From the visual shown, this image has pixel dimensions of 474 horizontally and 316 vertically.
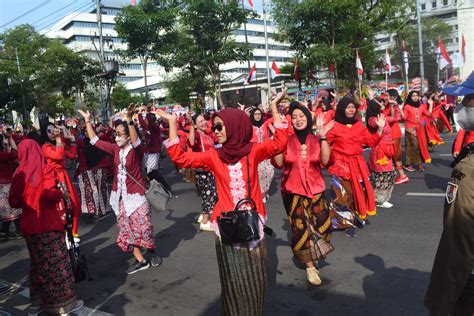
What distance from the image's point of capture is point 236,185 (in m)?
3.32

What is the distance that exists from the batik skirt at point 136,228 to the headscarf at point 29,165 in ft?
4.11

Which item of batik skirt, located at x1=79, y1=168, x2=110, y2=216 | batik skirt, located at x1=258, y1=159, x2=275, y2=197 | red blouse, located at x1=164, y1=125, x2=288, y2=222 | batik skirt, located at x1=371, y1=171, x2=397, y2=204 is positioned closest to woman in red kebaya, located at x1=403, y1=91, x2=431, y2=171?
batik skirt, located at x1=371, y1=171, x2=397, y2=204

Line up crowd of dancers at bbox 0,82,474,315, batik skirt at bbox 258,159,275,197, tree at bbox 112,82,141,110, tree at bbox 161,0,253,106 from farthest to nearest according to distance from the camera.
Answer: tree at bbox 112,82,141,110, tree at bbox 161,0,253,106, batik skirt at bbox 258,159,275,197, crowd of dancers at bbox 0,82,474,315

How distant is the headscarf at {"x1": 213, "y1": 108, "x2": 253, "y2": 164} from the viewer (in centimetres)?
323

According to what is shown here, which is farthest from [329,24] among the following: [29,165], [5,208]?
[29,165]

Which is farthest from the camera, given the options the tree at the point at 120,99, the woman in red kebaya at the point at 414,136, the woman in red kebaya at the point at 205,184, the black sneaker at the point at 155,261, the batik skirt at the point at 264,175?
the tree at the point at 120,99

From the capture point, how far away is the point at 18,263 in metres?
6.19

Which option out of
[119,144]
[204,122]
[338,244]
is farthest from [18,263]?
[338,244]

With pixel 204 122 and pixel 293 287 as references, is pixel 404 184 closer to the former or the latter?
pixel 204 122

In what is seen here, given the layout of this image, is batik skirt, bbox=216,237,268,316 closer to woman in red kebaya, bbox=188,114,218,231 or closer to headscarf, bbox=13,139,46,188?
headscarf, bbox=13,139,46,188

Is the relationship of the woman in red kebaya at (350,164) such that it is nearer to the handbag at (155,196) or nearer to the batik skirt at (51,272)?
the handbag at (155,196)

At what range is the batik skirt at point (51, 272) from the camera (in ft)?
13.7

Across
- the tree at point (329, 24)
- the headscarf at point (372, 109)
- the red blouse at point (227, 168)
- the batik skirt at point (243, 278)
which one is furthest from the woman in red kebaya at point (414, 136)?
the tree at point (329, 24)

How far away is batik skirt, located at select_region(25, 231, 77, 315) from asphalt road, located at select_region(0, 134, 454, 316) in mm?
329
